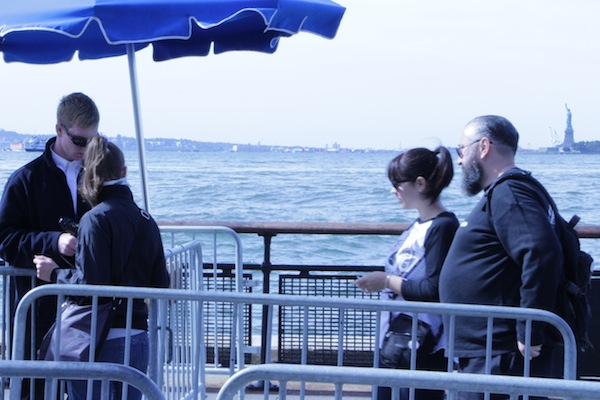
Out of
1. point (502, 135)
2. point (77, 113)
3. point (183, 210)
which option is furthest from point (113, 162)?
point (183, 210)

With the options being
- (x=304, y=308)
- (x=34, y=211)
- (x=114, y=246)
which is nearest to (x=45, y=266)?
(x=34, y=211)

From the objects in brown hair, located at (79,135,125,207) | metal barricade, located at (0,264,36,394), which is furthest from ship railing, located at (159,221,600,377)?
brown hair, located at (79,135,125,207)

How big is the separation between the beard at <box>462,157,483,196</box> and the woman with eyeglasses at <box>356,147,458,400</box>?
0.66 feet

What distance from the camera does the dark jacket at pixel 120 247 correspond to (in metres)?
3.70

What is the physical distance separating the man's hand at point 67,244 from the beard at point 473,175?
180 cm

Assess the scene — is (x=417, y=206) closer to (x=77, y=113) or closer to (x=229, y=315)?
(x=77, y=113)

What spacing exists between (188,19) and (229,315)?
2.38 metres

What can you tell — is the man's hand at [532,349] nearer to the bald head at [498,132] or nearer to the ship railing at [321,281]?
the bald head at [498,132]

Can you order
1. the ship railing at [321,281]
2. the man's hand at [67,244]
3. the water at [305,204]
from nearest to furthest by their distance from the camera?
the man's hand at [67,244] < the ship railing at [321,281] < the water at [305,204]

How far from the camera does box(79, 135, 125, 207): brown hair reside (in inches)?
150

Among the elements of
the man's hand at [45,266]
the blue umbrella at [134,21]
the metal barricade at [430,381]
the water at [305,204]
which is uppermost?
the blue umbrella at [134,21]

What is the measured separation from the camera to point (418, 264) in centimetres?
392

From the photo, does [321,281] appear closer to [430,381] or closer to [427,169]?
[427,169]

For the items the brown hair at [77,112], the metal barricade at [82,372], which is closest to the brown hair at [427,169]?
the brown hair at [77,112]
